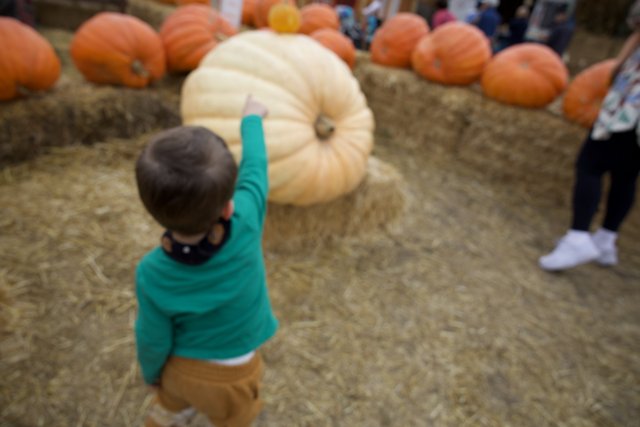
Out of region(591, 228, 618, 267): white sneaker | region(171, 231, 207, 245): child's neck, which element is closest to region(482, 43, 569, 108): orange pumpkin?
region(591, 228, 618, 267): white sneaker

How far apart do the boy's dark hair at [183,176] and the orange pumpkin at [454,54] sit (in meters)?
3.62

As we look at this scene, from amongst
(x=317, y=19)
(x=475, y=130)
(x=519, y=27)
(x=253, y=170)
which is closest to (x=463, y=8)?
(x=519, y=27)

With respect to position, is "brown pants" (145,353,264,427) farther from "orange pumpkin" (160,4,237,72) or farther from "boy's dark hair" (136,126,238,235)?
"orange pumpkin" (160,4,237,72)

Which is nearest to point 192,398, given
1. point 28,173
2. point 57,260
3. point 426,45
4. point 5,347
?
point 5,347

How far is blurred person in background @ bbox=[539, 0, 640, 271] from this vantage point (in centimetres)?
216

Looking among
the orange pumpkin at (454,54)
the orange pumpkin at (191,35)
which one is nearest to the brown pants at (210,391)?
the orange pumpkin at (191,35)

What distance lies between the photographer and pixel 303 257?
7.72 ft

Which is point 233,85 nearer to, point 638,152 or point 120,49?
point 120,49

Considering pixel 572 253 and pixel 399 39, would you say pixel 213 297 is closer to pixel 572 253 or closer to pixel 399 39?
pixel 572 253

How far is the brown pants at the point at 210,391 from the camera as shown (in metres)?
1.05

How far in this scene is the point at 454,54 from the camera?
3787 mm

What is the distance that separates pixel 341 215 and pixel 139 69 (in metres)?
1.91

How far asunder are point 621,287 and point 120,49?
12.4ft

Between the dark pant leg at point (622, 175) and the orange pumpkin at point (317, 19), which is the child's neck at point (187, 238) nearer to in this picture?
the dark pant leg at point (622, 175)
